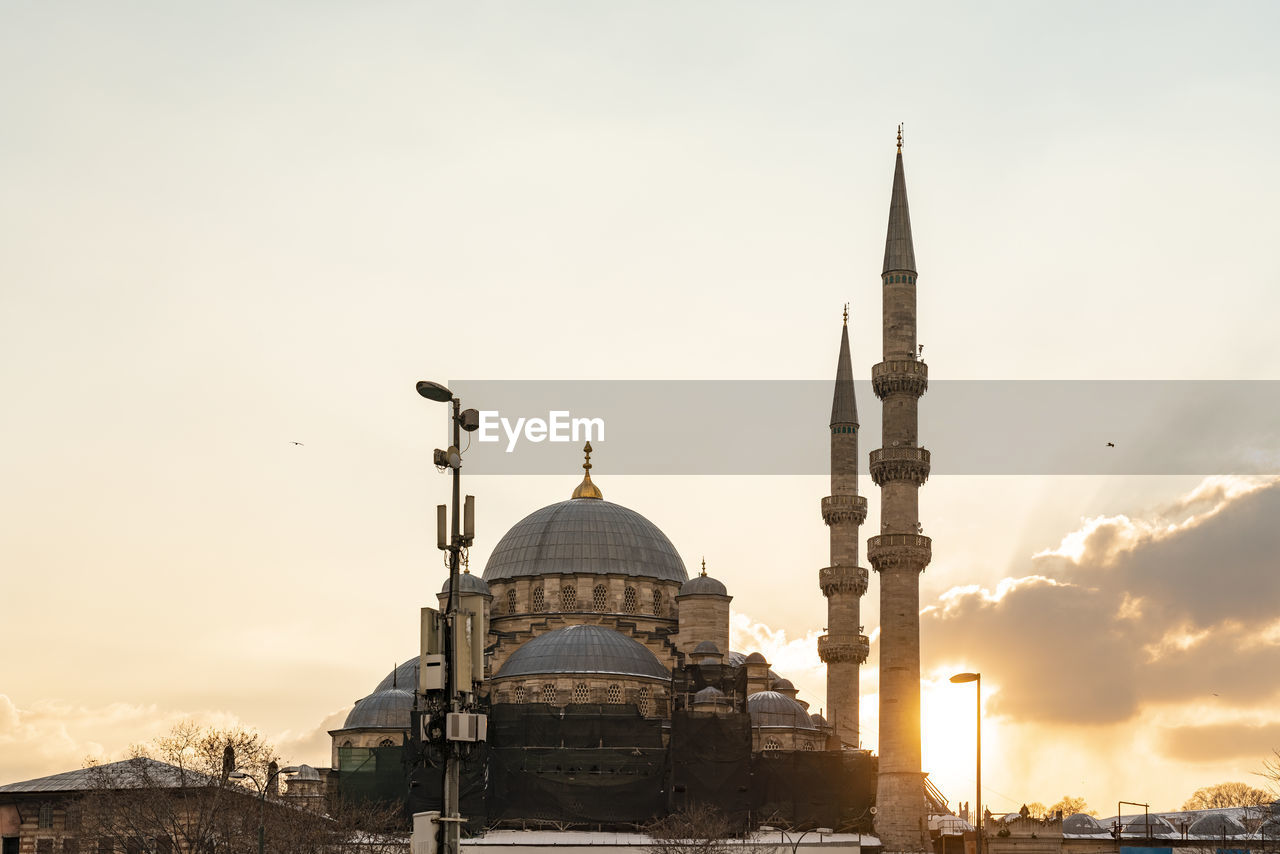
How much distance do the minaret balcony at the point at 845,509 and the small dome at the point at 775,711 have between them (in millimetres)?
9906

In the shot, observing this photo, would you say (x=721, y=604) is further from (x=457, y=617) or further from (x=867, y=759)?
(x=457, y=617)

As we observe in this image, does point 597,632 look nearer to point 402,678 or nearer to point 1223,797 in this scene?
point 402,678

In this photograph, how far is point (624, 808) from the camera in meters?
53.4

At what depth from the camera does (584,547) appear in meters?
63.8

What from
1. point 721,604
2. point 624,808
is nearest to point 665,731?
point 624,808

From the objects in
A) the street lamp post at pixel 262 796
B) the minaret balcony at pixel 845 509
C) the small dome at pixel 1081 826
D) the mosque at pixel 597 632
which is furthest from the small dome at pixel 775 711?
the small dome at pixel 1081 826

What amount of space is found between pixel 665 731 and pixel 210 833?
2223 cm

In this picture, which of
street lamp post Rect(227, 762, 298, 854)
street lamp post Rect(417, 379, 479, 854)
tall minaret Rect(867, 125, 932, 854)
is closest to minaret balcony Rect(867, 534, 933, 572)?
tall minaret Rect(867, 125, 932, 854)

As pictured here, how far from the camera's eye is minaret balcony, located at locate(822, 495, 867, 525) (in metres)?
66.6

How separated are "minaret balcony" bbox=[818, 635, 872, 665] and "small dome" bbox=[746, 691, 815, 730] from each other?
5.13m

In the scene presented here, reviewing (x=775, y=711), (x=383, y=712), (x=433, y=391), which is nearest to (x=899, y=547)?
(x=775, y=711)

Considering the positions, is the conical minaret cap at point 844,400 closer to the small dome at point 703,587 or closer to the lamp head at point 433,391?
the small dome at point 703,587

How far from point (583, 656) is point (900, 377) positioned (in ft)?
52.7

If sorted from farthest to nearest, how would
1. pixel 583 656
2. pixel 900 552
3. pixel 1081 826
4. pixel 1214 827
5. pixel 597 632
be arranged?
pixel 1081 826
pixel 1214 827
pixel 597 632
pixel 583 656
pixel 900 552
